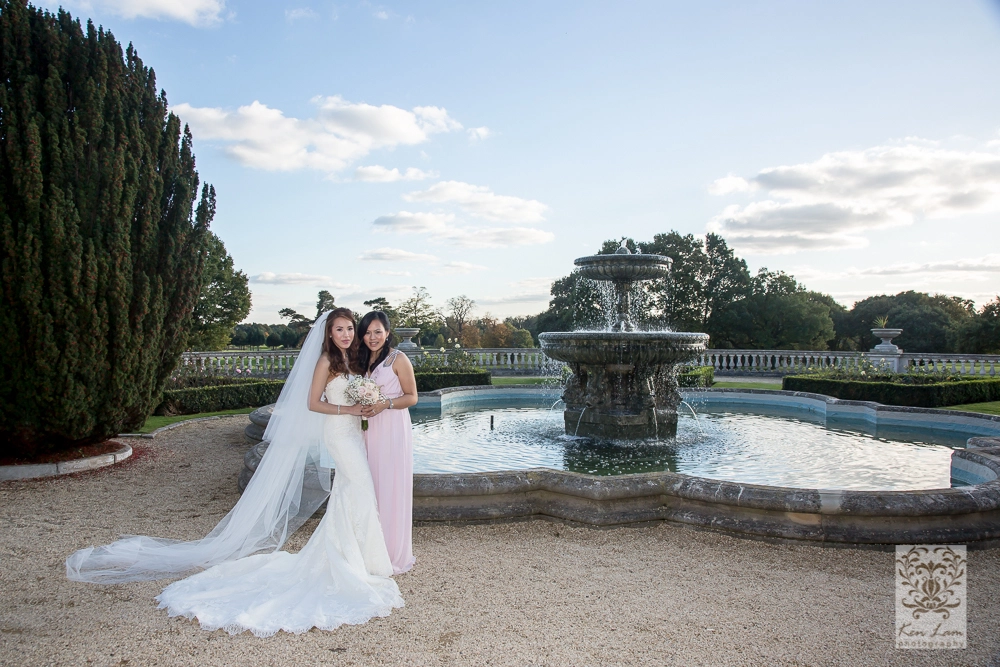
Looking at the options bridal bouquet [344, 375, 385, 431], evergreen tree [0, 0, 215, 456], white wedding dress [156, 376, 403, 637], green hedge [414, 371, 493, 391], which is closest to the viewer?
white wedding dress [156, 376, 403, 637]

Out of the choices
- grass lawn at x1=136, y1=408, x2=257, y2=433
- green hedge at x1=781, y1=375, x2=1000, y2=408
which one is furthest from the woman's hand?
green hedge at x1=781, y1=375, x2=1000, y2=408

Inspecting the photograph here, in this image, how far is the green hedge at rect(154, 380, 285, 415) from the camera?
539 inches

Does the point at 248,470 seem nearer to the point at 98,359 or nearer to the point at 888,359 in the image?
the point at 98,359

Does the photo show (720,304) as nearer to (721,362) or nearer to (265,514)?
(721,362)

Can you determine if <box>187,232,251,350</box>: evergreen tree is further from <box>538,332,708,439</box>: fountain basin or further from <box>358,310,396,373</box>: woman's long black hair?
<box>358,310,396,373</box>: woman's long black hair

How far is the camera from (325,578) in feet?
14.5

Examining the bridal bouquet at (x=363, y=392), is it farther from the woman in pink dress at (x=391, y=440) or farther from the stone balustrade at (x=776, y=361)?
the stone balustrade at (x=776, y=361)

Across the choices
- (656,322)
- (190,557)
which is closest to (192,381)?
(190,557)

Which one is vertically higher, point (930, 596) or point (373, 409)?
A: point (373, 409)

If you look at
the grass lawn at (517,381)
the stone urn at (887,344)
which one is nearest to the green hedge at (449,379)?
the grass lawn at (517,381)

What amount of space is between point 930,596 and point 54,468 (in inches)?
361

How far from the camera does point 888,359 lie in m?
22.5

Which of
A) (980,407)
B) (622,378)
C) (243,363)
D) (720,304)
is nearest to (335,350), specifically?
(622,378)

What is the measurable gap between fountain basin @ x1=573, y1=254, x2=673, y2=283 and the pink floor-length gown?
6824 millimetres
